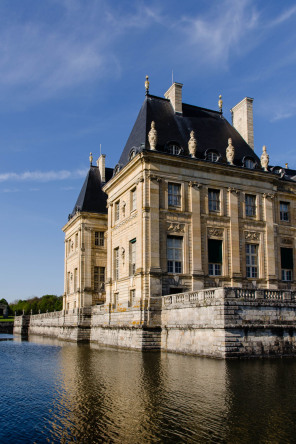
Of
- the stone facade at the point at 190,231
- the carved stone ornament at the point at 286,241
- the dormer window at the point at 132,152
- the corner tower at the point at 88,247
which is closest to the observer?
the stone facade at the point at 190,231

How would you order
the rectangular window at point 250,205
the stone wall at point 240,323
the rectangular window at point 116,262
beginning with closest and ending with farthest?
the stone wall at point 240,323 < the rectangular window at point 250,205 < the rectangular window at point 116,262

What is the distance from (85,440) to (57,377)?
9622 mm

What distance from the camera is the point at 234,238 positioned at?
3622 centimetres

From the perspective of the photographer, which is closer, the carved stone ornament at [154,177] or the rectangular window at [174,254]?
the rectangular window at [174,254]

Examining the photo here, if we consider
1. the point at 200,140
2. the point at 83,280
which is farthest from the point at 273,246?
the point at 83,280

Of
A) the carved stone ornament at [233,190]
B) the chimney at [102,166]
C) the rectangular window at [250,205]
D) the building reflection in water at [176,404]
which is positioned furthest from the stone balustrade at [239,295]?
the chimney at [102,166]

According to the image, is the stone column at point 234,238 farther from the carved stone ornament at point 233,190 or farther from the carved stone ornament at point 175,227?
the carved stone ornament at point 175,227

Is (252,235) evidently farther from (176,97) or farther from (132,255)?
(176,97)

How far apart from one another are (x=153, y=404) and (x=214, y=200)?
82.0 ft

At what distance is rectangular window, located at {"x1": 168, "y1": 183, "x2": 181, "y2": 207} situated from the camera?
1359 inches

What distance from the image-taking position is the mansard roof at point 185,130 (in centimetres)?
3666

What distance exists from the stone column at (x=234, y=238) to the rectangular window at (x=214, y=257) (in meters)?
0.60

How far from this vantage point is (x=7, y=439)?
10047 mm

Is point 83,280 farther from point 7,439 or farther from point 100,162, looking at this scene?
point 7,439
